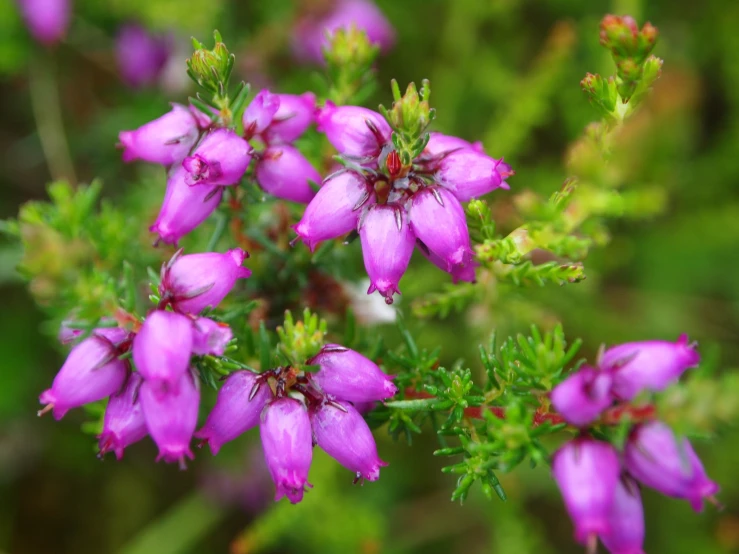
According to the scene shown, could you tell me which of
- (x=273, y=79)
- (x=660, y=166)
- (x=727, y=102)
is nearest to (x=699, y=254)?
(x=660, y=166)

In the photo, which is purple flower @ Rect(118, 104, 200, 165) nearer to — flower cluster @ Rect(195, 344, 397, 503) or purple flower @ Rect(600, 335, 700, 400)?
flower cluster @ Rect(195, 344, 397, 503)

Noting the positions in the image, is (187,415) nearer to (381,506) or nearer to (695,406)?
(695,406)

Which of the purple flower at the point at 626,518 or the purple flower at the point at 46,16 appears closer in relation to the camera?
the purple flower at the point at 626,518

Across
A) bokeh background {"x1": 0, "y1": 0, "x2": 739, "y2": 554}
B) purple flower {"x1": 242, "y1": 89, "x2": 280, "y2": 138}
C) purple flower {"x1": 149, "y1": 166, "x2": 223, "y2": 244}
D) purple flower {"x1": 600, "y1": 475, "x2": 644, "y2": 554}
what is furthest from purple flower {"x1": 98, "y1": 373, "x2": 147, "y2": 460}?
bokeh background {"x1": 0, "y1": 0, "x2": 739, "y2": 554}

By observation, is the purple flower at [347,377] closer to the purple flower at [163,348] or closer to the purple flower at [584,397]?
the purple flower at [163,348]

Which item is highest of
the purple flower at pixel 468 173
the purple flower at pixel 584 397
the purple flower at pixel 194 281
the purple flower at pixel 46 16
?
the purple flower at pixel 468 173

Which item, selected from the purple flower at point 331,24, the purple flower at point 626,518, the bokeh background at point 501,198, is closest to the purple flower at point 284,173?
the purple flower at point 626,518
